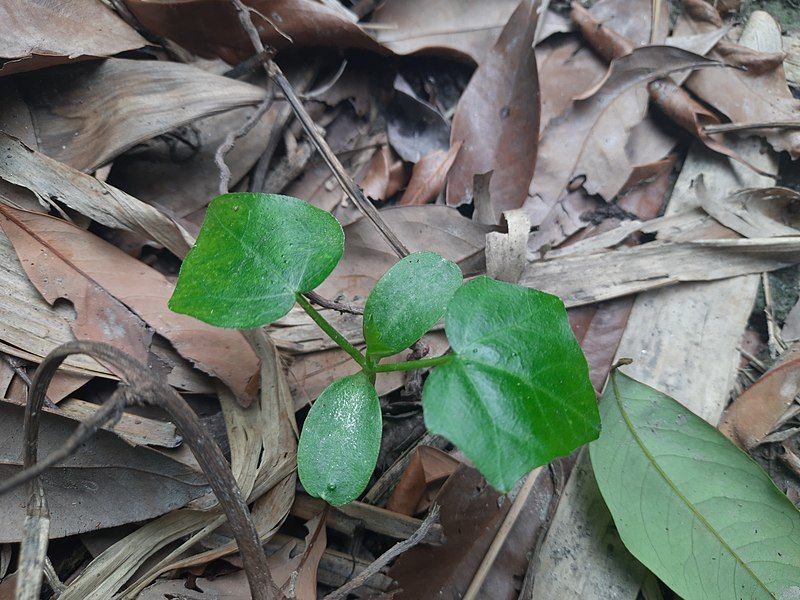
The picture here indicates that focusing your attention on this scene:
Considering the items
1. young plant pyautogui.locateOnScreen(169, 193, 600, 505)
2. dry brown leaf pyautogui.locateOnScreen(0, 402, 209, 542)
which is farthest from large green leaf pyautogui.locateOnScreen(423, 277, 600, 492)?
dry brown leaf pyautogui.locateOnScreen(0, 402, 209, 542)

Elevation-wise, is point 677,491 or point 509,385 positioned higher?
point 509,385

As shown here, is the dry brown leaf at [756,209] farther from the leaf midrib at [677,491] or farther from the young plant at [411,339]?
the young plant at [411,339]

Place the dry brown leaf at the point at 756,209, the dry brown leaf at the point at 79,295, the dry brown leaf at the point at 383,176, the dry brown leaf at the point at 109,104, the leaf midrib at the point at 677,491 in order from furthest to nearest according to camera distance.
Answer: the dry brown leaf at the point at 383,176
the dry brown leaf at the point at 756,209
the dry brown leaf at the point at 109,104
the dry brown leaf at the point at 79,295
the leaf midrib at the point at 677,491

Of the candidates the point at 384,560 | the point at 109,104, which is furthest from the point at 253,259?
the point at 109,104

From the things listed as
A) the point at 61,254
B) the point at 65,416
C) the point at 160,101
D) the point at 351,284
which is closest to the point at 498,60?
the point at 351,284

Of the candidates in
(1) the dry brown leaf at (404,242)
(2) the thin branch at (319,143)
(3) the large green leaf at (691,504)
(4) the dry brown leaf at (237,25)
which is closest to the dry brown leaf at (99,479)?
(1) the dry brown leaf at (404,242)

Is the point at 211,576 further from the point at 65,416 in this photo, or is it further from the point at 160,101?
the point at 160,101

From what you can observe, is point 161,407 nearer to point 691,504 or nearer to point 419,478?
point 419,478
